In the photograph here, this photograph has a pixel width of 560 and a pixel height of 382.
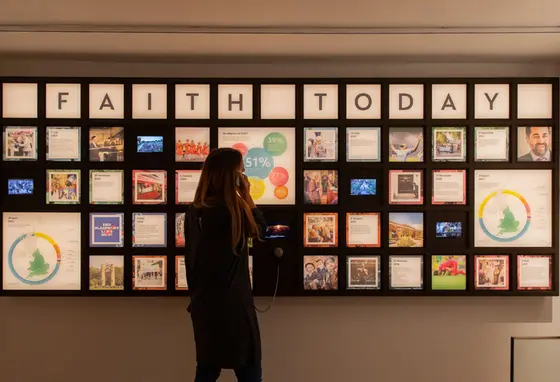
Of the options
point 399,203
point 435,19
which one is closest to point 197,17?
point 435,19

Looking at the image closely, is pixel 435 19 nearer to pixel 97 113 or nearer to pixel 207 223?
pixel 207 223

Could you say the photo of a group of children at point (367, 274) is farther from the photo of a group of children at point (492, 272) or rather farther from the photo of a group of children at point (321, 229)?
the photo of a group of children at point (492, 272)

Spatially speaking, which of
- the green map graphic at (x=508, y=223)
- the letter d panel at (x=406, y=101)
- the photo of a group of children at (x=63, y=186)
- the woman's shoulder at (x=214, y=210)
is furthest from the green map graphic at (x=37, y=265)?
the green map graphic at (x=508, y=223)

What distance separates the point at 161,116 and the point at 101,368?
1.51 m

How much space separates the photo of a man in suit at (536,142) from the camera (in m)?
2.97

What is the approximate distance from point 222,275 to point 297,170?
38.0 inches

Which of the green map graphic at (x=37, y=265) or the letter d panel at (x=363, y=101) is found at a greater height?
the letter d panel at (x=363, y=101)

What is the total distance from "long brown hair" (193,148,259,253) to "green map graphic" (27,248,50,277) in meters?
1.22

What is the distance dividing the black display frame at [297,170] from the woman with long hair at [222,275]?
698 mm

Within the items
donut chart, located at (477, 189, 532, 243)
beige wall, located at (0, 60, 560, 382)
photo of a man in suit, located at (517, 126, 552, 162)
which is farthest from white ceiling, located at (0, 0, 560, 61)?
donut chart, located at (477, 189, 532, 243)

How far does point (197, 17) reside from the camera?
2.37 metres

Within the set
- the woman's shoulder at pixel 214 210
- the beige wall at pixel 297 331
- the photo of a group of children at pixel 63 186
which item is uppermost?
the photo of a group of children at pixel 63 186

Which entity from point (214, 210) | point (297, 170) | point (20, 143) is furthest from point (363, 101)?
point (20, 143)

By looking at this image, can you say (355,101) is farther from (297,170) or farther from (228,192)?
(228,192)
